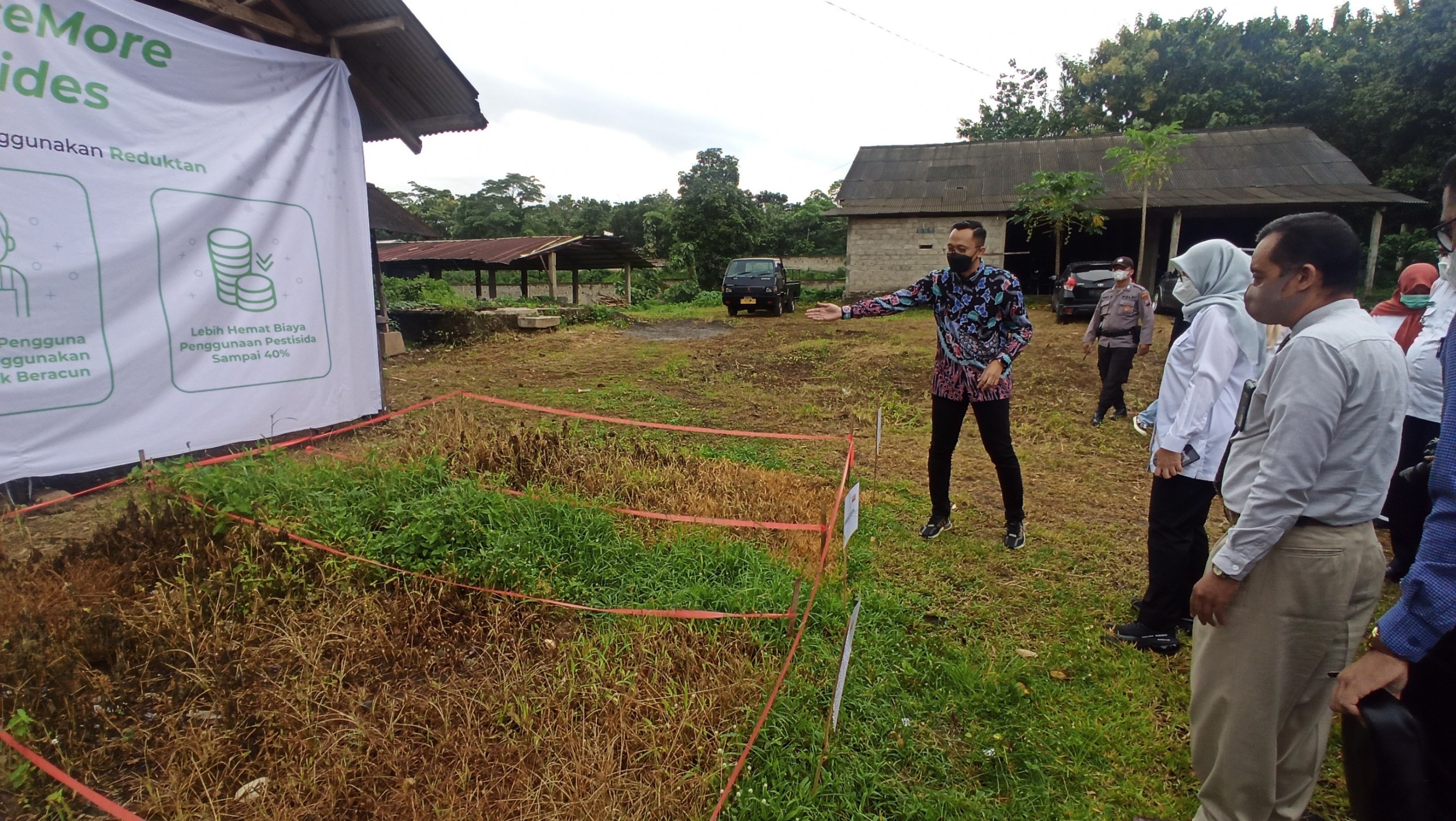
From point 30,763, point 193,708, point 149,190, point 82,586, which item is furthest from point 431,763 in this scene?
point 149,190

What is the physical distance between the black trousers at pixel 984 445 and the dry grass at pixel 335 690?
69.7 inches

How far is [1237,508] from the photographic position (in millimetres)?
1929

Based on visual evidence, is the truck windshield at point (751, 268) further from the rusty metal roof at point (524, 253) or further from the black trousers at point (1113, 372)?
the black trousers at point (1113, 372)

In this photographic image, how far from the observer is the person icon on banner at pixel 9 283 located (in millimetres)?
3658

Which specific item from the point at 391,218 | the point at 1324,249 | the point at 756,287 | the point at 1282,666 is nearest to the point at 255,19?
the point at 391,218

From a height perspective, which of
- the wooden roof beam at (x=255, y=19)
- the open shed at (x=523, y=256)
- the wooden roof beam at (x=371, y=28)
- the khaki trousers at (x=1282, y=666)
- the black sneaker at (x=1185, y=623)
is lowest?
the black sneaker at (x=1185, y=623)

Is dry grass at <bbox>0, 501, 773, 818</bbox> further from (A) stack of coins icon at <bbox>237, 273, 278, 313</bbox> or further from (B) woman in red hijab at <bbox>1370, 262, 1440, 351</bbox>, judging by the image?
(B) woman in red hijab at <bbox>1370, 262, 1440, 351</bbox>

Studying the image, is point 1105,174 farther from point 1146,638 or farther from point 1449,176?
point 1449,176

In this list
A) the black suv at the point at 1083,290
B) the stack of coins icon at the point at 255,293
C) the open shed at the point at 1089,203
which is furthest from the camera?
the open shed at the point at 1089,203

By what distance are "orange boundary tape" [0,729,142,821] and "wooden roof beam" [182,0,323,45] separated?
473cm

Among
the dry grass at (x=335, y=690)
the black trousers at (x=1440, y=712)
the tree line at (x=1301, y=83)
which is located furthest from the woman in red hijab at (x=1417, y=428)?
the tree line at (x=1301, y=83)

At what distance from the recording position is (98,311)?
4.09 metres

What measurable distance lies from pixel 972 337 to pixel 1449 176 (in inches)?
81.8

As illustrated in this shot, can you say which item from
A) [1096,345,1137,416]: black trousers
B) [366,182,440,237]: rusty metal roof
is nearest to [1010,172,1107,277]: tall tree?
[1096,345,1137,416]: black trousers
